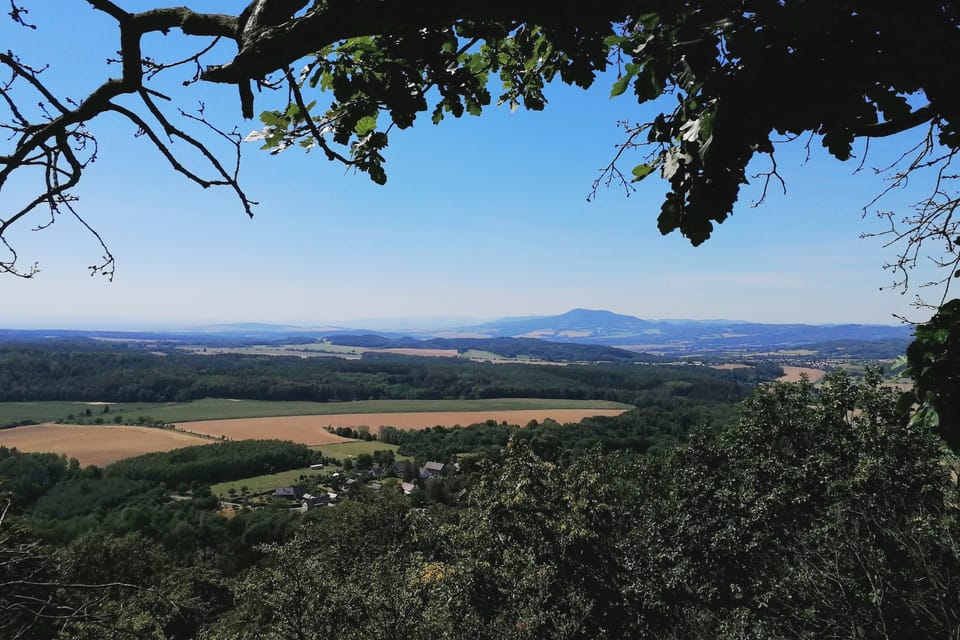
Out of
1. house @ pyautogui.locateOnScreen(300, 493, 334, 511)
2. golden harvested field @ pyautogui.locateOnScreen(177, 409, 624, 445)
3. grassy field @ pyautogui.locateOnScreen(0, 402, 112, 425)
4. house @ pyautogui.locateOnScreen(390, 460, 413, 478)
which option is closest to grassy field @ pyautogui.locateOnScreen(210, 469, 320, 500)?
house @ pyautogui.locateOnScreen(300, 493, 334, 511)

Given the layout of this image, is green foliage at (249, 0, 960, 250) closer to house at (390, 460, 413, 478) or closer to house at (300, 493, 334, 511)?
house at (300, 493, 334, 511)

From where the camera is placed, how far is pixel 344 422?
289ft

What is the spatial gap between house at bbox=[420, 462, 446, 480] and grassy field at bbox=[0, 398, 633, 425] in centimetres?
3462

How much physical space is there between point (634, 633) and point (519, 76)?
12.7m

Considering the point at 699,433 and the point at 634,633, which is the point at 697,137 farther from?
the point at 699,433

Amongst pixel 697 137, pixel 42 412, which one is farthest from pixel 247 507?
pixel 42 412

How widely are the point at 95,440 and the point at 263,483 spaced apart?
2974cm

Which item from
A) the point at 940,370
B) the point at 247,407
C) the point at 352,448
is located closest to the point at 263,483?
the point at 352,448

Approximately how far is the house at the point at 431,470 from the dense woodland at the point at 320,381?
53548 mm

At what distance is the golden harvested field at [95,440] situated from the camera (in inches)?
2489

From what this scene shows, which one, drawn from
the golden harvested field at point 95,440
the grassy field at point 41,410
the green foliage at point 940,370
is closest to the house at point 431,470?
the golden harvested field at point 95,440

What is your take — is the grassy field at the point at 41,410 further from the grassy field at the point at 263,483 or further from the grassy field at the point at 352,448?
the grassy field at the point at 263,483

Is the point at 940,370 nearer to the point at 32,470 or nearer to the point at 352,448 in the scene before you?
the point at 352,448

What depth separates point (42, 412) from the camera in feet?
309
